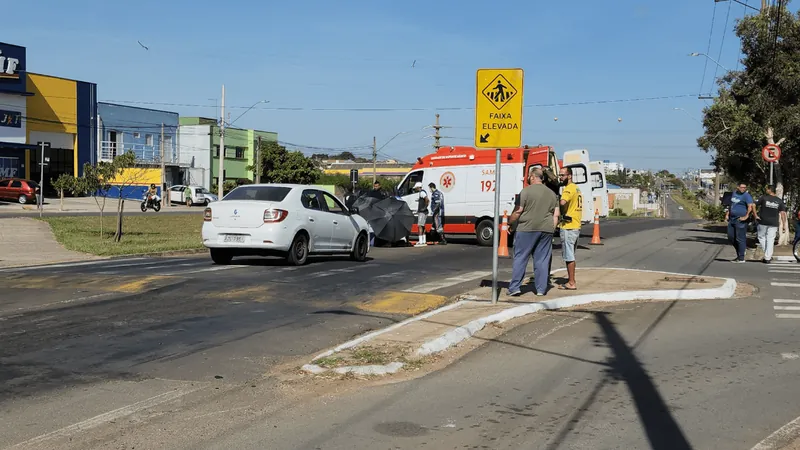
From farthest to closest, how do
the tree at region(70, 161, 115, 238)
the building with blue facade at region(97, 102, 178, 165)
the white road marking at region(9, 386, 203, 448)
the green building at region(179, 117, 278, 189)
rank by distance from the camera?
the green building at region(179, 117, 278, 189)
the building with blue facade at region(97, 102, 178, 165)
the tree at region(70, 161, 115, 238)
the white road marking at region(9, 386, 203, 448)

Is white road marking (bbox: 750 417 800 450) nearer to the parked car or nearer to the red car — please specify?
the red car

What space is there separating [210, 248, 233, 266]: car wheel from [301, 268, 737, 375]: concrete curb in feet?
19.8

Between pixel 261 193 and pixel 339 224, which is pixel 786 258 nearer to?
pixel 339 224

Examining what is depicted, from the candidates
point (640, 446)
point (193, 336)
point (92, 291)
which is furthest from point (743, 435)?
point (92, 291)

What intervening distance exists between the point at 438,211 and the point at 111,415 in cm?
1837

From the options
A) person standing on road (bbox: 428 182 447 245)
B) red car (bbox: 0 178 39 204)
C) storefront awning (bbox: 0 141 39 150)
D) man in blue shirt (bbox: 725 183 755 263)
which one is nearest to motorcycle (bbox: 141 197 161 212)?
red car (bbox: 0 178 39 204)

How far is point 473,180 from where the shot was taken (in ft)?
78.4

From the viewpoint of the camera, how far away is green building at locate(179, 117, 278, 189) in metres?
75.1

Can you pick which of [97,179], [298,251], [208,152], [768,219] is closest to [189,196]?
[208,152]

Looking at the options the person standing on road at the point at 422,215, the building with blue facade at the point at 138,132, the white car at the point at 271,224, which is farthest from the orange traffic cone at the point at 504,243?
the building with blue facade at the point at 138,132

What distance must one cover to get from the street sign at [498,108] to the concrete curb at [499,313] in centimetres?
212

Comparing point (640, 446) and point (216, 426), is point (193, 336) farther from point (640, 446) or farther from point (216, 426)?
point (640, 446)

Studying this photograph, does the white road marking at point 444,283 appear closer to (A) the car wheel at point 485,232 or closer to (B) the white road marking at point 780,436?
(B) the white road marking at point 780,436

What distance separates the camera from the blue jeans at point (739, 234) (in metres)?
18.7
